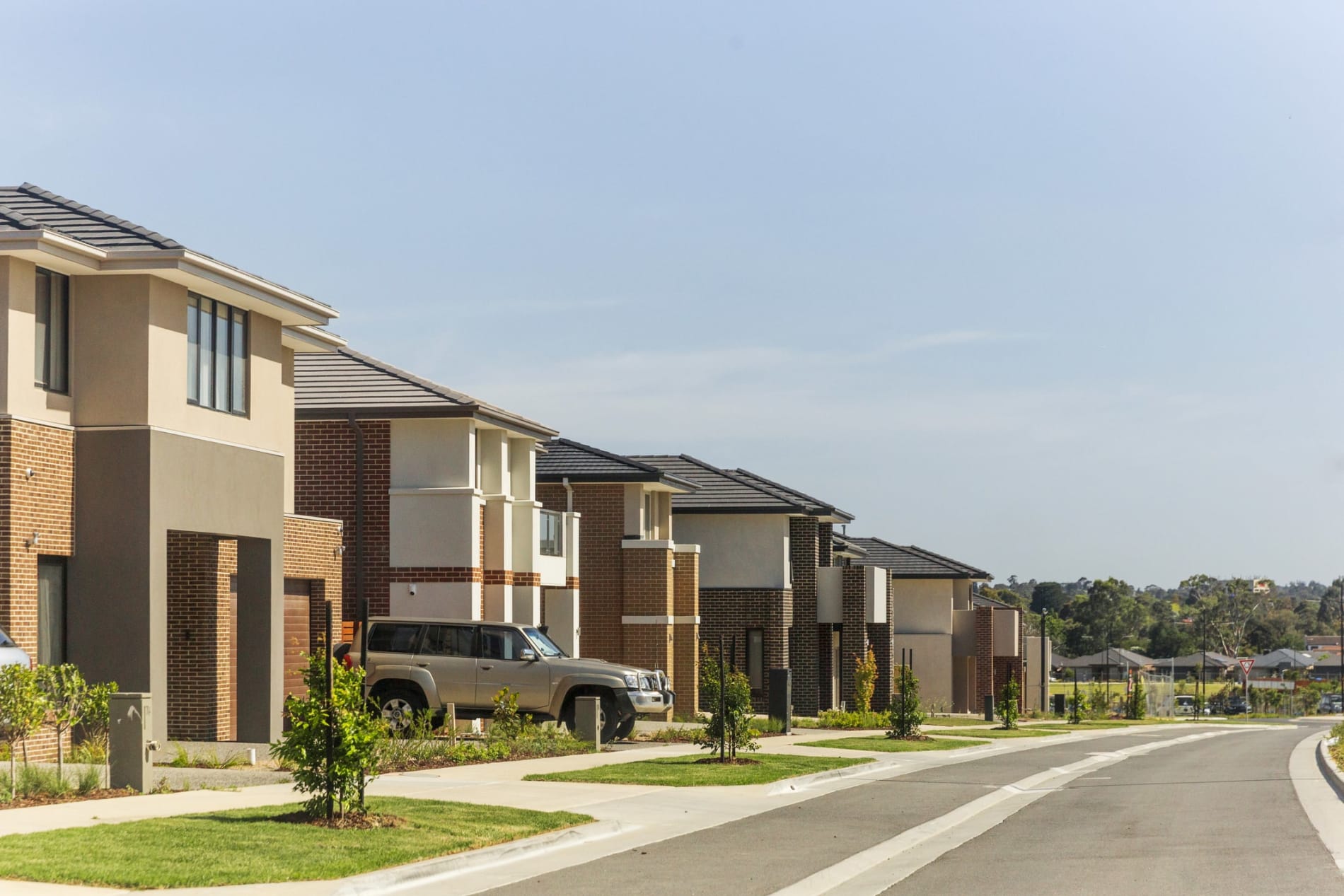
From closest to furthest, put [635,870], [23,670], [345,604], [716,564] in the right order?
[635,870], [23,670], [345,604], [716,564]

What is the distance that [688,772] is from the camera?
2159 cm

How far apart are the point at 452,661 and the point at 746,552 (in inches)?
813

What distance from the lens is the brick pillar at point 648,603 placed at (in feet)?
131

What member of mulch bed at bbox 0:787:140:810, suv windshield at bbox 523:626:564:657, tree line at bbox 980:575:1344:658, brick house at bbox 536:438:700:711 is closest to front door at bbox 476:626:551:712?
suv windshield at bbox 523:626:564:657

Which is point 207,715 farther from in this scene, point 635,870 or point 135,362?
point 635,870

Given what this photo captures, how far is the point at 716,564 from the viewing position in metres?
46.1

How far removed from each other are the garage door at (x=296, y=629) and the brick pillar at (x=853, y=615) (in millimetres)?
22917

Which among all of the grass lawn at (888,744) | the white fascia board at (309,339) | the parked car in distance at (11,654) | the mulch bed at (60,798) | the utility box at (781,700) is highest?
the white fascia board at (309,339)

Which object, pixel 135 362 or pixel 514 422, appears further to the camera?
pixel 514 422

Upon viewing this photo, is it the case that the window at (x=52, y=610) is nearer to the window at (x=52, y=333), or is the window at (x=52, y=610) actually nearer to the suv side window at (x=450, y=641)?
the window at (x=52, y=333)

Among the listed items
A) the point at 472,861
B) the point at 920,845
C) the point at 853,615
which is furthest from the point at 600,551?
the point at 472,861

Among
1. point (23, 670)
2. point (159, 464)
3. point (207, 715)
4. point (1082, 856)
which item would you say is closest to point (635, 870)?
point (1082, 856)

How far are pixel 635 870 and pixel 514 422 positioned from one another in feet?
65.4

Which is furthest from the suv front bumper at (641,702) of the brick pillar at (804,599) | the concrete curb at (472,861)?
the brick pillar at (804,599)
